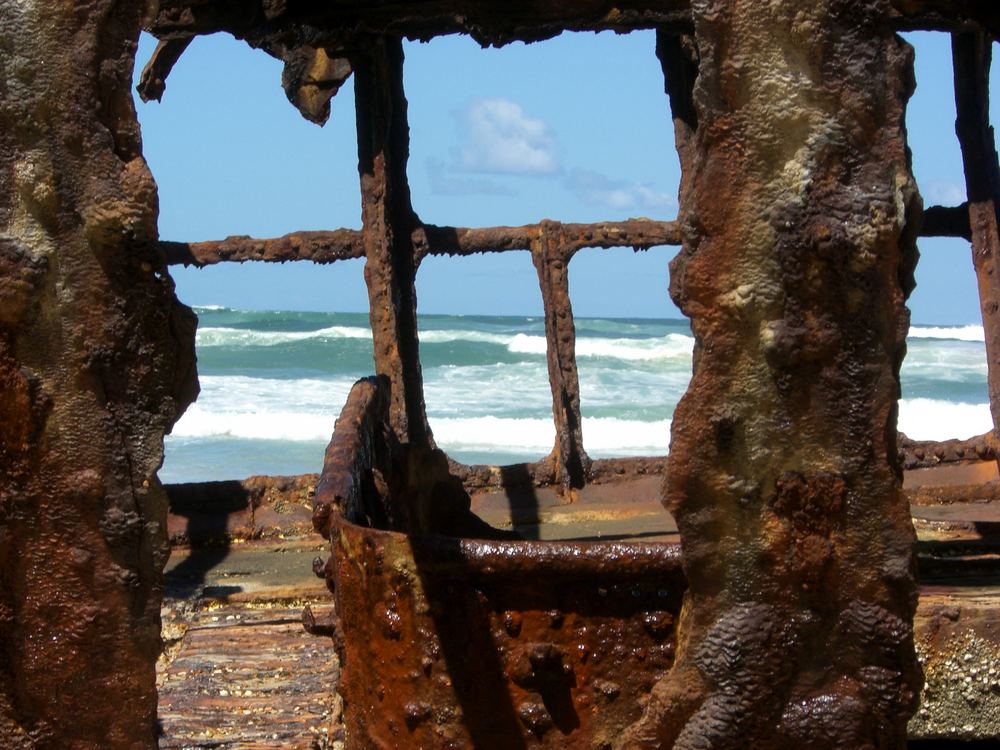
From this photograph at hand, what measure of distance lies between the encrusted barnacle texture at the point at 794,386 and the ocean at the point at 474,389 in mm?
19721

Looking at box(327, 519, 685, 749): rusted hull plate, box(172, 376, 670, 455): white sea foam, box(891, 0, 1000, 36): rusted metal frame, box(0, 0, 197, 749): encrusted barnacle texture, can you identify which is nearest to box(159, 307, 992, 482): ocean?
box(172, 376, 670, 455): white sea foam

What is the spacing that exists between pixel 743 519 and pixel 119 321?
4.24 feet

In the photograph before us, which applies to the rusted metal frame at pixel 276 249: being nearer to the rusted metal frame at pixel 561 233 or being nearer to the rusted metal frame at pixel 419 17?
the rusted metal frame at pixel 561 233

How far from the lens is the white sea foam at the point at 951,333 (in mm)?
42938

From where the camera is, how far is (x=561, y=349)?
7.66 metres

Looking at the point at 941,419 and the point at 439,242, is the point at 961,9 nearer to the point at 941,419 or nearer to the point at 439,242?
the point at 439,242

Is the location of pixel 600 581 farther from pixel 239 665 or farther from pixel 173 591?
pixel 173 591

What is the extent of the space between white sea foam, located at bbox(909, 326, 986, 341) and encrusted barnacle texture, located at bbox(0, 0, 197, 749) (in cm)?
4136

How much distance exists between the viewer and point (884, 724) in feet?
9.22

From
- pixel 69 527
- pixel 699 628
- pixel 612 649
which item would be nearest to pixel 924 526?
pixel 612 649

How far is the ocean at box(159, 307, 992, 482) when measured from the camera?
25125 millimetres

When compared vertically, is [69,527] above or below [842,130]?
below

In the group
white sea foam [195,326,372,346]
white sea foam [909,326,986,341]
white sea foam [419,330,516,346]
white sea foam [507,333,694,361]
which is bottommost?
white sea foam [909,326,986,341]

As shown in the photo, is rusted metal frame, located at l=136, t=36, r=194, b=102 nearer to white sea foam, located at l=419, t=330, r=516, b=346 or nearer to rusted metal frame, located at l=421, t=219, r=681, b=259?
rusted metal frame, located at l=421, t=219, r=681, b=259
